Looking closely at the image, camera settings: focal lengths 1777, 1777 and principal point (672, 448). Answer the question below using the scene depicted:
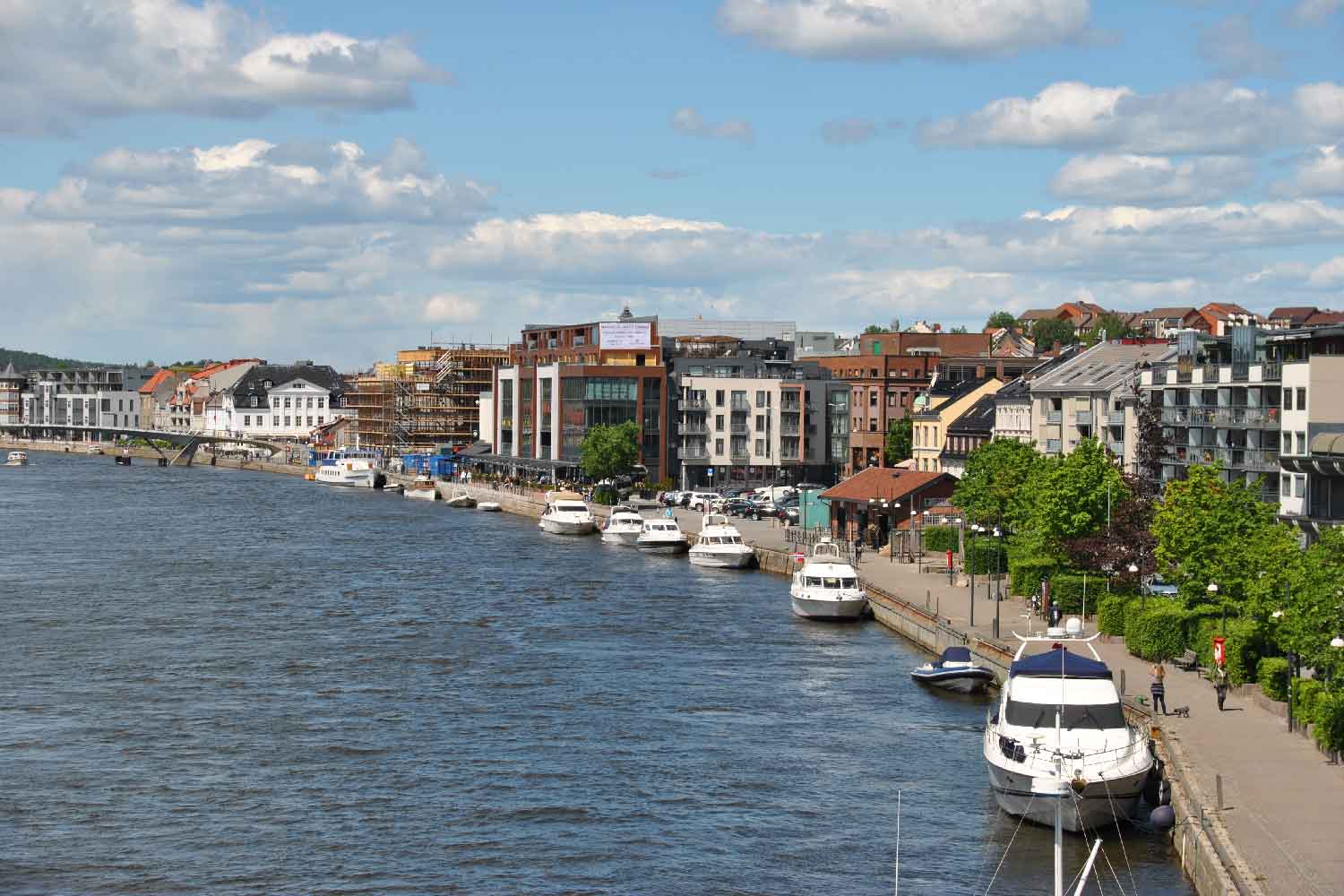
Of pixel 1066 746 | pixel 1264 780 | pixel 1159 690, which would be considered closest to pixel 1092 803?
pixel 1066 746

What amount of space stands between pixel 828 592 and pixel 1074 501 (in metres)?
12.9

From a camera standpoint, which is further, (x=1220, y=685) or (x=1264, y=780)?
(x=1220, y=685)

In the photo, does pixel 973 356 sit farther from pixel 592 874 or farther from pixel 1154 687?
pixel 592 874

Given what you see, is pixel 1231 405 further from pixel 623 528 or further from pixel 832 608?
pixel 623 528

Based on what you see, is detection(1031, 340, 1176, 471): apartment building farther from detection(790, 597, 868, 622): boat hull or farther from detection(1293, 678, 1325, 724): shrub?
detection(1293, 678, 1325, 724): shrub

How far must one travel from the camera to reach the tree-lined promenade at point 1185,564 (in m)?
49.3

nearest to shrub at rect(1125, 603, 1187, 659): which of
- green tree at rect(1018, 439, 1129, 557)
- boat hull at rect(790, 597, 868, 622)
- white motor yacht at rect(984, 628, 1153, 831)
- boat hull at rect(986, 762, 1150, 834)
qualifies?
white motor yacht at rect(984, 628, 1153, 831)

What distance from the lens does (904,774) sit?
54.1 metres

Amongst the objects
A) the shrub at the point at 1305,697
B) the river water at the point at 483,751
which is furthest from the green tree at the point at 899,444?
the shrub at the point at 1305,697

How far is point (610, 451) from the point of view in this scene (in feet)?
558

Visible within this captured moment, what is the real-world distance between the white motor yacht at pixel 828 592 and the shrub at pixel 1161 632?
Answer: 24.5 m

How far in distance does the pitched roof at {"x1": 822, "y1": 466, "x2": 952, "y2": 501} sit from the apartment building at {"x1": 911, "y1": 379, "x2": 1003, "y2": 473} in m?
30.0

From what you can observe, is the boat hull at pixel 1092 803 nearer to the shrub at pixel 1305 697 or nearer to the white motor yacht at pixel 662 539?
the shrub at pixel 1305 697

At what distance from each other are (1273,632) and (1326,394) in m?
31.3
